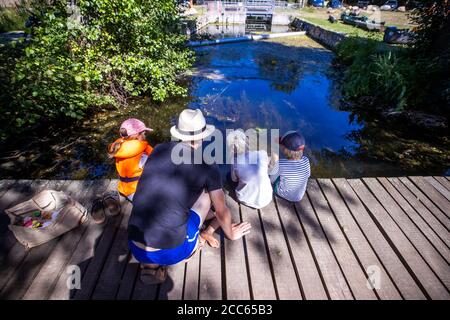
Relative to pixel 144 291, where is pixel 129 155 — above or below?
above

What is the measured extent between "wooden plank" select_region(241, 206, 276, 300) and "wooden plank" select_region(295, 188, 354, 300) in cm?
56

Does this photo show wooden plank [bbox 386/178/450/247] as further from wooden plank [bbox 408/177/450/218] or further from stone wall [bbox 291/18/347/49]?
stone wall [bbox 291/18/347/49]

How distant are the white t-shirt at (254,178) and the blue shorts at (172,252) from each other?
0.90 meters

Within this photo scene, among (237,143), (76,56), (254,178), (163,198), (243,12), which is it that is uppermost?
(243,12)

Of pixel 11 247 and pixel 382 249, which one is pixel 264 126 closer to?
pixel 382 249

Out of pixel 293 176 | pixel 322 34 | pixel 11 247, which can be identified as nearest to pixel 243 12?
pixel 322 34

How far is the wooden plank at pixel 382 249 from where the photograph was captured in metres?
2.44

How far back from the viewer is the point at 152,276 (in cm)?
232

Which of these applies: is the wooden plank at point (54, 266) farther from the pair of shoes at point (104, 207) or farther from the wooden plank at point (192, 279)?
the wooden plank at point (192, 279)

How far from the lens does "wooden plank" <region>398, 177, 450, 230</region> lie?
3232 millimetres

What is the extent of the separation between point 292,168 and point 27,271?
314 centimetres

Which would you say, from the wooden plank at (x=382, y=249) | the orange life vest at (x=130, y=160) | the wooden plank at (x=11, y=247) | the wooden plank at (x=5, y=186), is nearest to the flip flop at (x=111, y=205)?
the orange life vest at (x=130, y=160)

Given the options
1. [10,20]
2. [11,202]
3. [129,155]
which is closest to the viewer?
[129,155]

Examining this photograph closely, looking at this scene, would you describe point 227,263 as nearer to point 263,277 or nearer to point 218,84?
point 263,277
